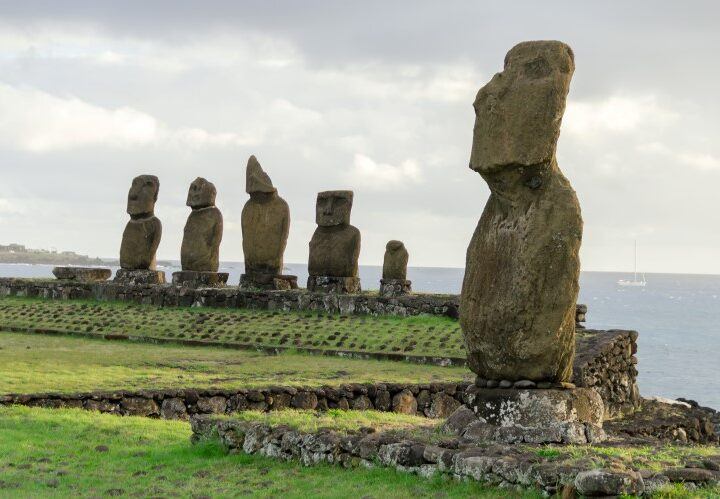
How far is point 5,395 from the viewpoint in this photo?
14008 millimetres

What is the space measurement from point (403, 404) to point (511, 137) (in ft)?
23.5

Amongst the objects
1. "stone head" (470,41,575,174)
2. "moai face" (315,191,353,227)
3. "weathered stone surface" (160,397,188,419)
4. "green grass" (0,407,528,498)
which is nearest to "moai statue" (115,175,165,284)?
"moai face" (315,191,353,227)

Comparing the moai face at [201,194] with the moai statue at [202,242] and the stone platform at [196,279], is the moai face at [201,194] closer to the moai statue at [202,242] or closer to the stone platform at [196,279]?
the moai statue at [202,242]

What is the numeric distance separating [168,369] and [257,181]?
11.1 meters

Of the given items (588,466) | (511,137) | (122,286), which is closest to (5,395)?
(511,137)

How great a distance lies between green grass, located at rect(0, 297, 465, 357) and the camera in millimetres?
22203

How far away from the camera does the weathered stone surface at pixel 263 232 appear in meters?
28.8

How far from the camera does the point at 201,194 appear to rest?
3072cm

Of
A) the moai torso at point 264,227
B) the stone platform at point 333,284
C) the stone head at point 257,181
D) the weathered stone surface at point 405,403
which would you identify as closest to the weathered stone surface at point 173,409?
the weathered stone surface at point 405,403

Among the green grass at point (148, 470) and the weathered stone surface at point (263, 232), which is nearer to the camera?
the green grass at point (148, 470)

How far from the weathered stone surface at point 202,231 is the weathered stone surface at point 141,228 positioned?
1497 millimetres

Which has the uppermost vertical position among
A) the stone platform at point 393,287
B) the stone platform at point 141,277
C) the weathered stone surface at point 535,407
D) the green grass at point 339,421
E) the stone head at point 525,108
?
the stone head at point 525,108

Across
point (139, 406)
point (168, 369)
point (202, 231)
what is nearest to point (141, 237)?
point (202, 231)

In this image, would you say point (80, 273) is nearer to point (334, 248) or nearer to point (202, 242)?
point (202, 242)
